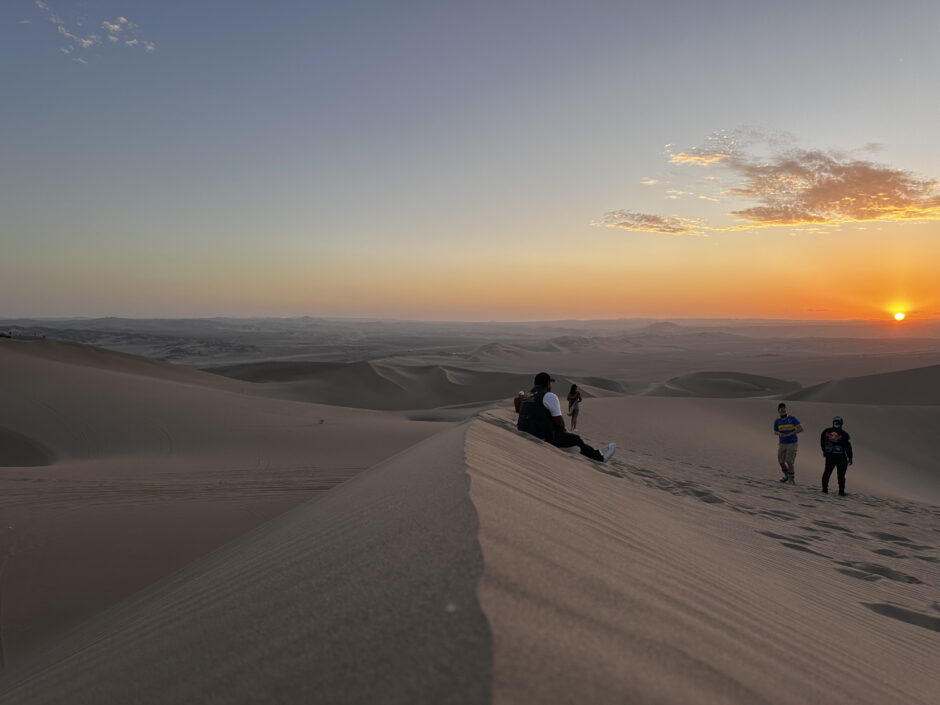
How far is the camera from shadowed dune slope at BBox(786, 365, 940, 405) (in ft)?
80.3

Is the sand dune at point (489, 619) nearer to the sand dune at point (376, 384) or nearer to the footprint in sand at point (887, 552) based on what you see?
the footprint in sand at point (887, 552)

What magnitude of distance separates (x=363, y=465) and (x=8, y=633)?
5.40 meters

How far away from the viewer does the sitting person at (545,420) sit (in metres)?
6.52

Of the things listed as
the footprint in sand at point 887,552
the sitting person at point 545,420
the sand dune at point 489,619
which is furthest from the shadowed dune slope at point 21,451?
the footprint in sand at point 887,552

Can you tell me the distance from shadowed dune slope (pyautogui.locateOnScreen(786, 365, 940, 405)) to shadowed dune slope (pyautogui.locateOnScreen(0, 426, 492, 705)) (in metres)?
29.6

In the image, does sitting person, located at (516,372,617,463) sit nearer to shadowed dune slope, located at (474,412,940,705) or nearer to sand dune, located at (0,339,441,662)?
shadowed dune slope, located at (474,412,940,705)

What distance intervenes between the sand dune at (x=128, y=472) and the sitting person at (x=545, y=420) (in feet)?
9.56

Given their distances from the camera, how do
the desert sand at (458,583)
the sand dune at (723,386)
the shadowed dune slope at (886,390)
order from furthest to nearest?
the sand dune at (723,386)
the shadowed dune slope at (886,390)
the desert sand at (458,583)

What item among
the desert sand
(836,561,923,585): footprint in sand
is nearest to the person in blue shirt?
the desert sand

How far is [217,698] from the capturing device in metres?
1.26

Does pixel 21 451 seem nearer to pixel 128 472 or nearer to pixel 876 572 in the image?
pixel 128 472

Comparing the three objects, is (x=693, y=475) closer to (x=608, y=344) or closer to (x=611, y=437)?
(x=611, y=437)

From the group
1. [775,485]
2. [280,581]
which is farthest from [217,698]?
[775,485]

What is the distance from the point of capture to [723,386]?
35.5m
